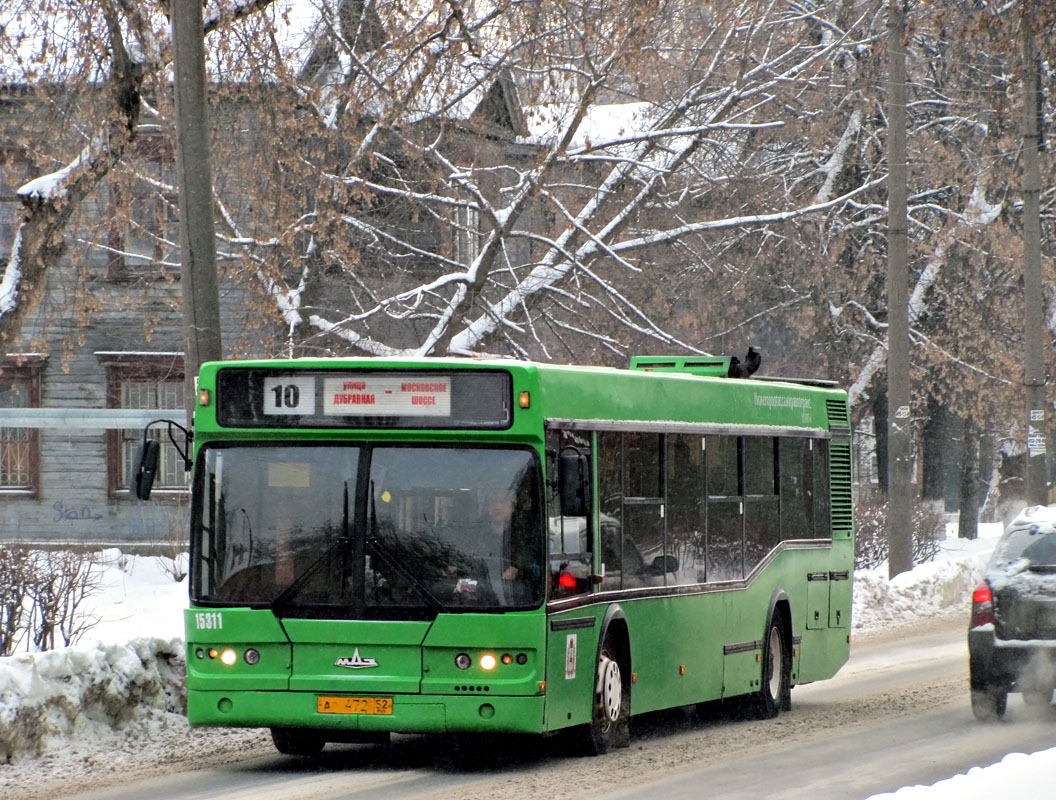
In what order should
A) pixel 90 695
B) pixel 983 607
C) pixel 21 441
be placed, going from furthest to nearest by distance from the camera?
pixel 21 441
pixel 983 607
pixel 90 695

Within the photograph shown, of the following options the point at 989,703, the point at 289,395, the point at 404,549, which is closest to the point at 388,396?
the point at 289,395

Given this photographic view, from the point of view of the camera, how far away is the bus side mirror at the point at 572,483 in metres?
10.1

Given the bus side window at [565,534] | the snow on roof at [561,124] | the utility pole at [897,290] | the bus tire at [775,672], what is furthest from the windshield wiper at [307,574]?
the utility pole at [897,290]

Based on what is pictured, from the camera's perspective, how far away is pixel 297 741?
36.5 feet

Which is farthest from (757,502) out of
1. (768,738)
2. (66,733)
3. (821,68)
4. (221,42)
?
(821,68)

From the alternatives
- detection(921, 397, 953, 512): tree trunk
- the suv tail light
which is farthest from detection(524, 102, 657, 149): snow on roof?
detection(921, 397, 953, 512): tree trunk

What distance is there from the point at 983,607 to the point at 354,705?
509cm

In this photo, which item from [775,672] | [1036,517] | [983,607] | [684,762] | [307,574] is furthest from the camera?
[775,672]

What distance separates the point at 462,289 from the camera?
22484 mm

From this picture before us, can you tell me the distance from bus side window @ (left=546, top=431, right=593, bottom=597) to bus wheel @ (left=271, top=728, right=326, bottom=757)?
1.87 m

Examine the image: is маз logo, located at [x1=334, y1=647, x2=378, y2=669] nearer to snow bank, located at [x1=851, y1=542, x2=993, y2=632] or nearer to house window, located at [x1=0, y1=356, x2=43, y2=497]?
snow bank, located at [x1=851, y1=542, x2=993, y2=632]

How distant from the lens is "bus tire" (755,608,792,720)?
13938 mm

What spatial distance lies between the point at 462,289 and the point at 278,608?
12449 mm

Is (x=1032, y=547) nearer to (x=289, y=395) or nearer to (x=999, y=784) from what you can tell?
(x=289, y=395)
